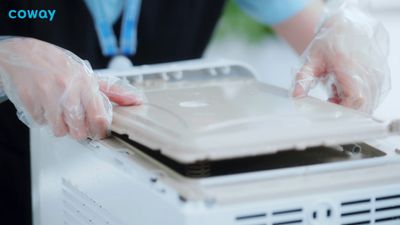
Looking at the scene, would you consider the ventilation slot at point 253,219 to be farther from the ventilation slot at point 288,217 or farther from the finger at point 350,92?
the finger at point 350,92

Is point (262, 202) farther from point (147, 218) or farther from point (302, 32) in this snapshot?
point (302, 32)

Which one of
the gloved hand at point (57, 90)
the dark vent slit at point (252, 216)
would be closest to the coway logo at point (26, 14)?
the gloved hand at point (57, 90)

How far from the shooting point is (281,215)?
54cm

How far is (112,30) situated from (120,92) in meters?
0.32

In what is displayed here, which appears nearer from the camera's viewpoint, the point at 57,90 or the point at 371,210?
the point at 371,210

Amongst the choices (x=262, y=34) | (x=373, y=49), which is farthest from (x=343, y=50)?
(x=262, y=34)

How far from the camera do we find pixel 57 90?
70cm

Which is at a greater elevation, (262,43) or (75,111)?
(75,111)

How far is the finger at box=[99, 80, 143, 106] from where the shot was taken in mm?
700

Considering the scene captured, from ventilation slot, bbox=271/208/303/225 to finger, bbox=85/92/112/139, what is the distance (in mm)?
222

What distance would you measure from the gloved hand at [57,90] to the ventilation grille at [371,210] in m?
0.26

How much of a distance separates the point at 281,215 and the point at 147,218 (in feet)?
0.39

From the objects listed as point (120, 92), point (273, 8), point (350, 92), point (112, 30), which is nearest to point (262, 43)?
point (273, 8)

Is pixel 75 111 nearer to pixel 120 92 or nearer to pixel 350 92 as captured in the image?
pixel 120 92
